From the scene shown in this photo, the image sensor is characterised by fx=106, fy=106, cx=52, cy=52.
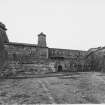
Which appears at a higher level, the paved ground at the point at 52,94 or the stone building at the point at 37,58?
the stone building at the point at 37,58

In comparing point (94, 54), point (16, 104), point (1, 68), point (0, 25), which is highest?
point (0, 25)

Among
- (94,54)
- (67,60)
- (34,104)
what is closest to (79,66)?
(67,60)

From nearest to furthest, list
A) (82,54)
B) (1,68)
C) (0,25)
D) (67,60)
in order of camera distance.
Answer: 1. (1,68)
2. (0,25)
3. (67,60)
4. (82,54)

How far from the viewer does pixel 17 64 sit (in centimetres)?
1777

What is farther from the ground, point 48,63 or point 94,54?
point 94,54

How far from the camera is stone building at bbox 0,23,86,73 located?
18.5 meters

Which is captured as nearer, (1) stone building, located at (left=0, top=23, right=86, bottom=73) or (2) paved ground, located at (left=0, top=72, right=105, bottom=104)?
(2) paved ground, located at (left=0, top=72, right=105, bottom=104)

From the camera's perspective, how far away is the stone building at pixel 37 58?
1851cm

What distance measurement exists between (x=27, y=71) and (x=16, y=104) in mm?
12382

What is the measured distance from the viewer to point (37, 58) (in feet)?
67.2

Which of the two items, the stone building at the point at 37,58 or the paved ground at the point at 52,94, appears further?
the stone building at the point at 37,58

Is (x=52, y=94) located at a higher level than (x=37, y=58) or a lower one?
lower

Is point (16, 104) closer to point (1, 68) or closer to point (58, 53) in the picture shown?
point (1, 68)

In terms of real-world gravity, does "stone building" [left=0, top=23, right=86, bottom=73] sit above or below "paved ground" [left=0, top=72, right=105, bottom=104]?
above
